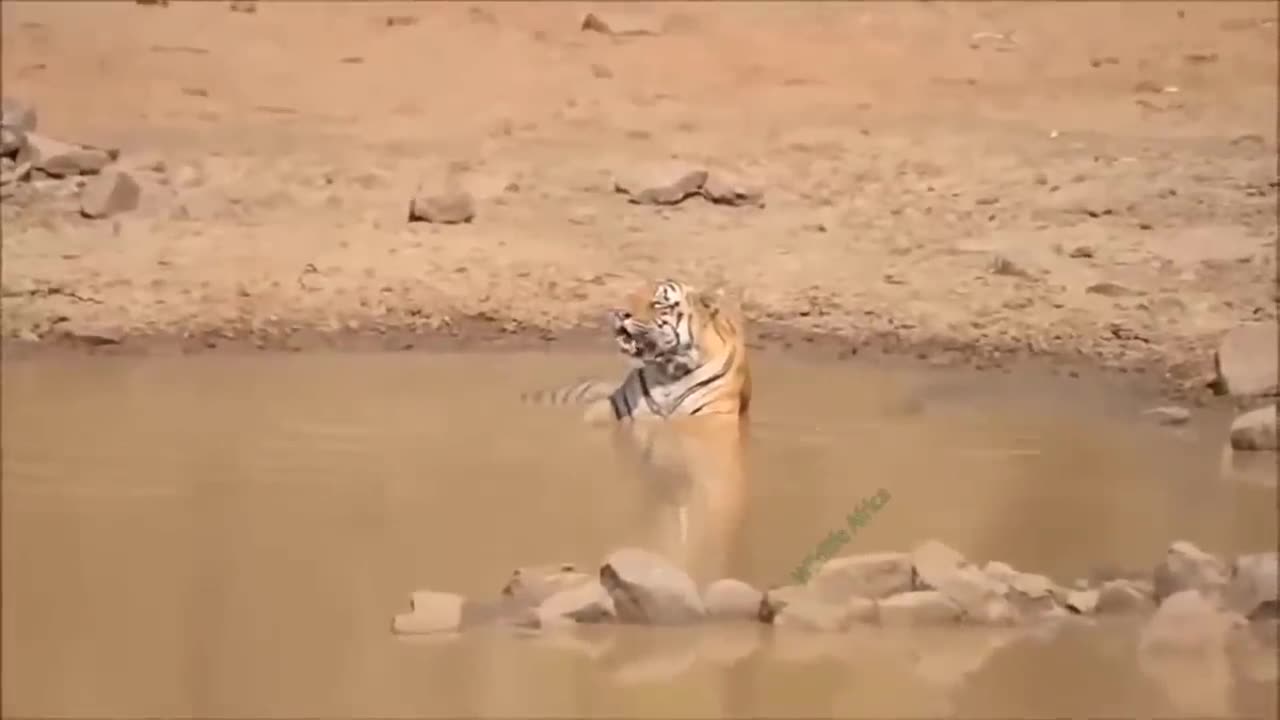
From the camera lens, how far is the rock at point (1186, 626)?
4.87 ft

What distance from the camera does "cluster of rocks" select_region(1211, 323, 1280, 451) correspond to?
5.69 ft

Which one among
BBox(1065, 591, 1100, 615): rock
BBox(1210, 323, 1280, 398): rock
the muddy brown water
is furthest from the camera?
BBox(1210, 323, 1280, 398): rock

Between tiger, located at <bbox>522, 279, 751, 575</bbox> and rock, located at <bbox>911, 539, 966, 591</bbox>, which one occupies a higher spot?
tiger, located at <bbox>522, 279, 751, 575</bbox>

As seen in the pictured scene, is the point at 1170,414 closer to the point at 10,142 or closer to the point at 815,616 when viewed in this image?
the point at 815,616

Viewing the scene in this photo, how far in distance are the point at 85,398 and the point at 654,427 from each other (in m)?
0.57

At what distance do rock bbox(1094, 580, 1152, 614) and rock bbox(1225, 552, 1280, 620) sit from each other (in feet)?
0.26

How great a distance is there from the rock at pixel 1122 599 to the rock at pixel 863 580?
17 centimetres

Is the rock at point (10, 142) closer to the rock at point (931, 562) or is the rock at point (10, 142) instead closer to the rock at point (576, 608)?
the rock at point (576, 608)

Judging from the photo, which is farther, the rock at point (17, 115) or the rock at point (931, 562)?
the rock at point (17, 115)

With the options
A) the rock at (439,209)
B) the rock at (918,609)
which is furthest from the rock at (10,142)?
the rock at (918,609)

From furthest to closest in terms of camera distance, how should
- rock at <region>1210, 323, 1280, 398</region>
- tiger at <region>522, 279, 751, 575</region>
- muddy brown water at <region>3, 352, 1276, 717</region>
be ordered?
rock at <region>1210, 323, 1280, 398</region>, tiger at <region>522, 279, 751, 575</region>, muddy brown water at <region>3, 352, 1276, 717</region>

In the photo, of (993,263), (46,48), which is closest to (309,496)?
(46,48)

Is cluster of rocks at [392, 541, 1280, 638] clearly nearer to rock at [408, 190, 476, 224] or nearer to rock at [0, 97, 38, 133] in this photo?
rock at [408, 190, 476, 224]

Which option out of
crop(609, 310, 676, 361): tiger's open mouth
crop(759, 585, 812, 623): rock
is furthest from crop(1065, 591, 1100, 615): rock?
crop(609, 310, 676, 361): tiger's open mouth
